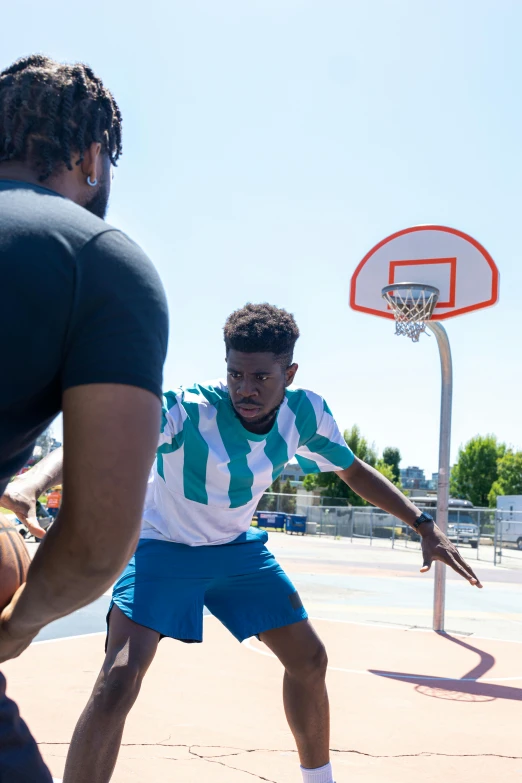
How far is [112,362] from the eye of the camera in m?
1.25

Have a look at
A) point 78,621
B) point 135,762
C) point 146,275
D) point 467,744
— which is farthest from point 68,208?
point 78,621

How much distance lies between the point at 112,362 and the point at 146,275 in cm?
16

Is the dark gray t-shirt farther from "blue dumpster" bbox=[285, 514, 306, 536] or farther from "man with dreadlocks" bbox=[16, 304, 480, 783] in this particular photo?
"blue dumpster" bbox=[285, 514, 306, 536]

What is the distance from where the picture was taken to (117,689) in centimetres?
280

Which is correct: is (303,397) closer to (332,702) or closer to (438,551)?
(438,551)

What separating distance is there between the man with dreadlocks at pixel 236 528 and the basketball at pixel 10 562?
1620 millimetres

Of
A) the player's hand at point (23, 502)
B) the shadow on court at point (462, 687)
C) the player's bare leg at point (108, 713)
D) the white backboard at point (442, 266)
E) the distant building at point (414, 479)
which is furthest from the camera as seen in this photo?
the distant building at point (414, 479)

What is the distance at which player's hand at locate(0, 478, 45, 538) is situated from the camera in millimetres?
2047

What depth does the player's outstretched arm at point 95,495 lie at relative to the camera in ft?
4.12

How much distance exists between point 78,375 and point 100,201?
1.64 ft

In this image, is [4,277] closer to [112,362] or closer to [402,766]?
[112,362]

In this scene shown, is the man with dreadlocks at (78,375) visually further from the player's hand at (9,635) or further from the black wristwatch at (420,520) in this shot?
the black wristwatch at (420,520)

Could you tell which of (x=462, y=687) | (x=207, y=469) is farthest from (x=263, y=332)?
(x=462, y=687)

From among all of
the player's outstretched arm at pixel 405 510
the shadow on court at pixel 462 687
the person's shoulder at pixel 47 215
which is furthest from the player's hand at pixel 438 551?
the person's shoulder at pixel 47 215
